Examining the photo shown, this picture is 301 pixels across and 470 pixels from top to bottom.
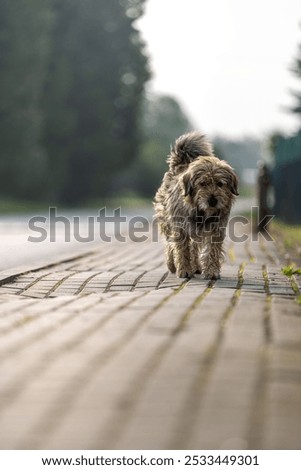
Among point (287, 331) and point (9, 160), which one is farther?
point (9, 160)

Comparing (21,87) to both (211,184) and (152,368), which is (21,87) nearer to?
(211,184)

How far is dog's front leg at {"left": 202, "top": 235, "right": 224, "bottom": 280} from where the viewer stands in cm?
1005

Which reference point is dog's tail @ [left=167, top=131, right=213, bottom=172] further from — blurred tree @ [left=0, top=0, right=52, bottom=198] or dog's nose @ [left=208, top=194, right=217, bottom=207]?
blurred tree @ [left=0, top=0, right=52, bottom=198]

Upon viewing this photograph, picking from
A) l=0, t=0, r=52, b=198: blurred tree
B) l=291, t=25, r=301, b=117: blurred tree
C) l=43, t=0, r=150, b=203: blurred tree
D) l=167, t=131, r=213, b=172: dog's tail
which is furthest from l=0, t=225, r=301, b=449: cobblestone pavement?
l=291, t=25, r=301, b=117: blurred tree

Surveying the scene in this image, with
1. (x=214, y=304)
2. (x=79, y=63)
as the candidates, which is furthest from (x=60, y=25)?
(x=214, y=304)

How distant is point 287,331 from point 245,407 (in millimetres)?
1959

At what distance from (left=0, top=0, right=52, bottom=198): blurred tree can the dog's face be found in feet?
119

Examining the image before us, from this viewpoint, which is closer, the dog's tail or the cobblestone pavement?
the cobblestone pavement

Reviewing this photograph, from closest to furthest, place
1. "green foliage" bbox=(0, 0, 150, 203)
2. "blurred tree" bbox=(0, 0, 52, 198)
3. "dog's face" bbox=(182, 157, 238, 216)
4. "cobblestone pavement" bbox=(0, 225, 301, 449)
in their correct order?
1. "cobblestone pavement" bbox=(0, 225, 301, 449)
2. "dog's face" bbox=(182, 157, 238, 216)
3. "blurred tree" bbox=(0, 0, 52, 198)
4. "green foliage" bbox=(0, 0, 150, 203)

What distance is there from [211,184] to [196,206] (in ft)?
1.15

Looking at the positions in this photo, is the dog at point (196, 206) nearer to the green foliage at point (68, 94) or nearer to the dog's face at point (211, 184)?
the dog's face at point (211, 184)

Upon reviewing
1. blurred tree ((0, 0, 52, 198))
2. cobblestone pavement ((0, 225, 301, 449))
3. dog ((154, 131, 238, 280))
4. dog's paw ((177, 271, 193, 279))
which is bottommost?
cobblestone pavement ((0, 225, 301, 449))
